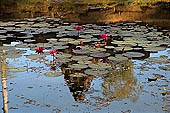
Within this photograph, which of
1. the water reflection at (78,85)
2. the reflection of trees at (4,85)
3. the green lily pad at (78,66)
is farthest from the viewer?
the green lily pad at (78,66)

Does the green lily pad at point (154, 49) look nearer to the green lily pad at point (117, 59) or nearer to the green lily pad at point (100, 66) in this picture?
the green lily pad at point (117, 59)

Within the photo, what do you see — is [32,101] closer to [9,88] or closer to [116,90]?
[9,88]

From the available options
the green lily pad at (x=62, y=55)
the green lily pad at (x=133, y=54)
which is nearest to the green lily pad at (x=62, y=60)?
the green lily pad at (x=62, y=55)

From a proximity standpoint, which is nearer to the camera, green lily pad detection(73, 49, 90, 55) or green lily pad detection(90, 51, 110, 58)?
green lily pad detection(90, 51, 110, 58)

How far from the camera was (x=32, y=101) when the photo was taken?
3402 mm

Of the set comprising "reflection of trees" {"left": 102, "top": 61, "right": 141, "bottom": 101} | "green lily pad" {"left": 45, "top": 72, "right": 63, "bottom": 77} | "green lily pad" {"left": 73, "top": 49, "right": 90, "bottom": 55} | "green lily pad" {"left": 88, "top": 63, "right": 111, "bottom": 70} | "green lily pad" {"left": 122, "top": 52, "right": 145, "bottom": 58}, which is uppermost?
"green lily pad" {"left": 73, "top": 49, "right": 90, "bottom": 55}

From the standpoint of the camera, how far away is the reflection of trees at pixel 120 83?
3615 millimetres

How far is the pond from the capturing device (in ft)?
10.9

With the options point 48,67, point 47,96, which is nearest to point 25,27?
point 48,67

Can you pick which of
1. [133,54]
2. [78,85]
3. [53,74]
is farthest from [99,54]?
[78,85]

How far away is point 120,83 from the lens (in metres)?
3.99

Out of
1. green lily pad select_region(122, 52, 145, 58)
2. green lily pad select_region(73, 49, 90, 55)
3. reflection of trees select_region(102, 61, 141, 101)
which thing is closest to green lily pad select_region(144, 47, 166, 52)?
green lily pad select_region(122, 52, 145, 58)

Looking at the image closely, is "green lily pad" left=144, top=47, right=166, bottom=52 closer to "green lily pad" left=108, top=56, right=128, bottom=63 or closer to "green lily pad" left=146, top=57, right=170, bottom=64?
"green lily pad" left=146, top=57, right=170, bottom=64

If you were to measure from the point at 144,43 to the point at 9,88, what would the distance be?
314 cm
